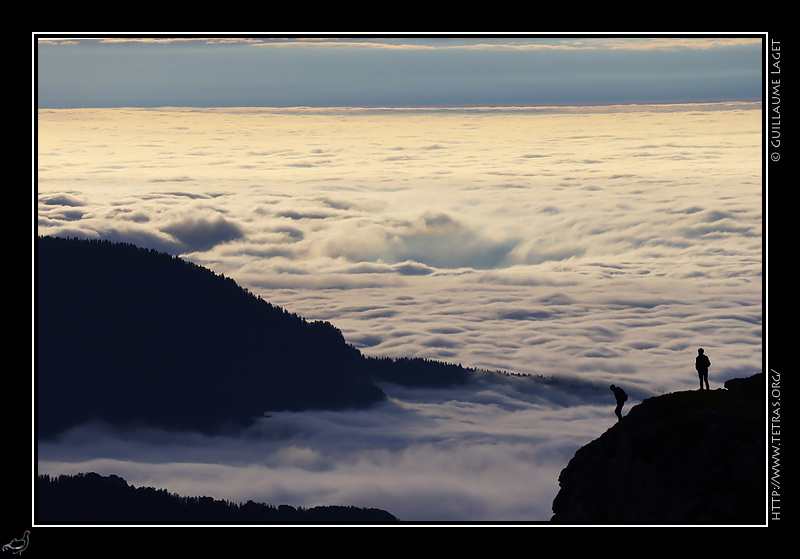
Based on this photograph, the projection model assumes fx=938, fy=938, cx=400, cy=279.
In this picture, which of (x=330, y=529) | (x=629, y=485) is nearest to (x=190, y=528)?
(x=330, y=529)

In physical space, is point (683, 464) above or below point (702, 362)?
below

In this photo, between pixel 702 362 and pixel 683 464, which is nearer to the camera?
pixel 702 362

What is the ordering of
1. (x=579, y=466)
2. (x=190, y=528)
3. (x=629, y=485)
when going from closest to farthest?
(x=190, y=528), (x=629, y=485), (x=579, y=466)

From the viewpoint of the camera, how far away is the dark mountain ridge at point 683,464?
2115 inches

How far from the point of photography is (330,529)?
151 feet

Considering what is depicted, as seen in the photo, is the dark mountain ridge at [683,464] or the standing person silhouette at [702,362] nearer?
the standing person silhouette at [702,362]

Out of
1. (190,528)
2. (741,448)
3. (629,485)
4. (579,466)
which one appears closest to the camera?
(190,528)

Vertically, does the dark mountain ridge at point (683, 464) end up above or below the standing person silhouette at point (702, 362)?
below

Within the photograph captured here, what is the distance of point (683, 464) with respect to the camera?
185 ft

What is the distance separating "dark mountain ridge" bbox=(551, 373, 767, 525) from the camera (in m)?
53.7
